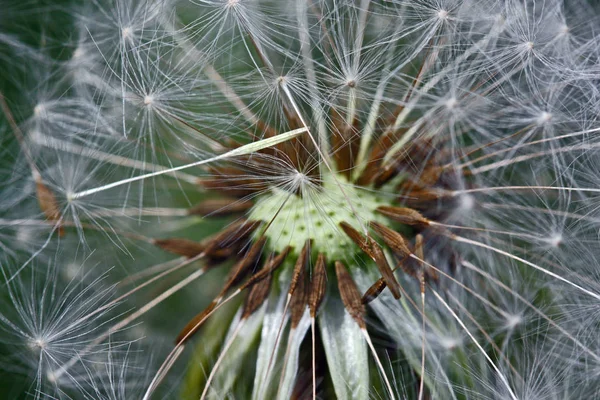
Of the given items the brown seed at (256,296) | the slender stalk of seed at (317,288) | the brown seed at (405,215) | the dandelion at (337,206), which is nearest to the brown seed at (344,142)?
the dandelion at (337,206)

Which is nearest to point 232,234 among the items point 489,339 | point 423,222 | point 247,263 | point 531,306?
point 247,263

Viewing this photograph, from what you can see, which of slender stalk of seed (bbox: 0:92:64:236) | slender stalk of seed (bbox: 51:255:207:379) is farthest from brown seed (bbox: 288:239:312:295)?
slender stalk of seed (bbox: 0:92:64:236)

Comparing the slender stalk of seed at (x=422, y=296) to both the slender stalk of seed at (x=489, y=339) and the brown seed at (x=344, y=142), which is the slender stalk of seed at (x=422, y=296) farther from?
the brown seed at (x=344, y=142)

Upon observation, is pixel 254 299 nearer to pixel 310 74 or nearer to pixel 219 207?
pixel 219 207

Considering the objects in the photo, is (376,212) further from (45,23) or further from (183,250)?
(45,23)

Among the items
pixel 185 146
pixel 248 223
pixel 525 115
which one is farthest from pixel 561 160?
pixel 185 146

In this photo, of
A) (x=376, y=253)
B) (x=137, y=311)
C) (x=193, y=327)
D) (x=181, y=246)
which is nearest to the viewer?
(x=376, y=253)

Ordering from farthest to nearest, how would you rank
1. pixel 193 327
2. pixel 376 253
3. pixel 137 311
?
pixel 137 311, pixel 193 327, pixel 376 253

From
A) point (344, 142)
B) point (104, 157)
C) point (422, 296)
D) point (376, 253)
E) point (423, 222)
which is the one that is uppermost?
point (104, 157)
